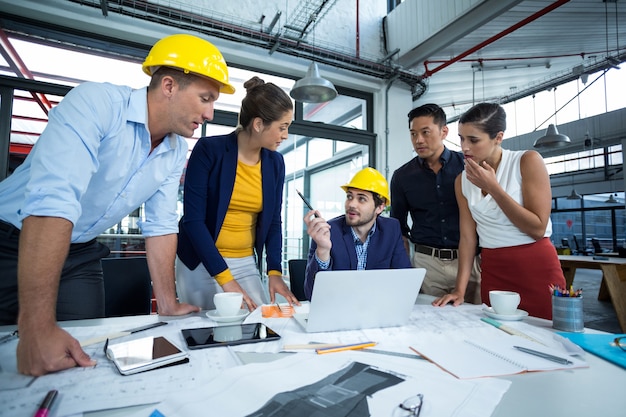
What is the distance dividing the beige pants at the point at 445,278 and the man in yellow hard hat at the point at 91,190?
1413 mm

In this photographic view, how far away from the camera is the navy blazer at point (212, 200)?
5.03 ft

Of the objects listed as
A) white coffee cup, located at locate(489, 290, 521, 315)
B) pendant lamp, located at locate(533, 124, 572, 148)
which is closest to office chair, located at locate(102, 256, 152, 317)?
white coffee cup, located at locate(489, 290, 521, 315)

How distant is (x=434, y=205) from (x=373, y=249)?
1.75 ft

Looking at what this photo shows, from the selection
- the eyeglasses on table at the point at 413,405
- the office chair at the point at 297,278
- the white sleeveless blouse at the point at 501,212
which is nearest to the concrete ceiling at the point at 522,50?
the white sleeveless blouse at the point at 501,212

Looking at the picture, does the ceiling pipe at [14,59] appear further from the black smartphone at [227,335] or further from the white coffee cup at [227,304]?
the black smartphone at [227,335]

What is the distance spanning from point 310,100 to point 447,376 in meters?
2.77

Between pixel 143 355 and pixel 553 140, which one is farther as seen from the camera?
pixel 553 140

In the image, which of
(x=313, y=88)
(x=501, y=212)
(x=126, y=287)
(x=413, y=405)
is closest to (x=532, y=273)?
(x=501, y=212)

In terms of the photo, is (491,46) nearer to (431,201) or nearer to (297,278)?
(431,201)

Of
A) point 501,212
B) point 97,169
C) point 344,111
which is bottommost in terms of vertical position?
point 501,212

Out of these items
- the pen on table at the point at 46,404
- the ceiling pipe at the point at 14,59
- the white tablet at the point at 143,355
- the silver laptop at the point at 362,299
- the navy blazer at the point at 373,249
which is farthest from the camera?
the ceiling pipe at the point at 14,59

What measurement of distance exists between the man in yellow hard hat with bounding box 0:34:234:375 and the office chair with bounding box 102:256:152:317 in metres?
0.54

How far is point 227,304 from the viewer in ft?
3.71

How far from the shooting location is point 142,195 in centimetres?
137
